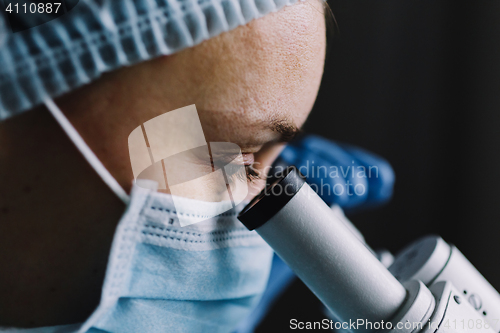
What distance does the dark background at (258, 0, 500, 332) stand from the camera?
133cm

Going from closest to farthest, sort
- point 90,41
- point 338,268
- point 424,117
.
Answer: point 90,41
point 338,268
point 424,117

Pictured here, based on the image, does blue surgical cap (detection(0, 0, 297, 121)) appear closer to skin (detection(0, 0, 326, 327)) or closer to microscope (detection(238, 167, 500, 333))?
skin (detection(0, 0, 326, 327))

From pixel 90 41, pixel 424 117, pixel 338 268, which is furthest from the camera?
pixel 424 117

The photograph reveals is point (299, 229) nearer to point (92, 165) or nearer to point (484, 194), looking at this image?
point (92, 165)

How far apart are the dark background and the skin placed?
2.56 ft

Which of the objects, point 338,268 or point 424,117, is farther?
point 424,117

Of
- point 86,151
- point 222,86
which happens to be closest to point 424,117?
point 222,86

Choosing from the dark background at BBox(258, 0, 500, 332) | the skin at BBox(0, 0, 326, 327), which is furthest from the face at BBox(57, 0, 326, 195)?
the dark background at BBox(258, 0, 500, 332)

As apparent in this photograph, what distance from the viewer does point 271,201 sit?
51 centimetres

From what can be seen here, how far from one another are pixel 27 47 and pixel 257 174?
347 mm

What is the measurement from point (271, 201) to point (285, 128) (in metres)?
0.12

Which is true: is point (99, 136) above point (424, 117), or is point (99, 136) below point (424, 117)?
above

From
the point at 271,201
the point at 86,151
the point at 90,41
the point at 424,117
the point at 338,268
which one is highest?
the point at 90,41

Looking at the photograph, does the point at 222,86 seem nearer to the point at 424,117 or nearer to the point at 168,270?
the point at 168,270
